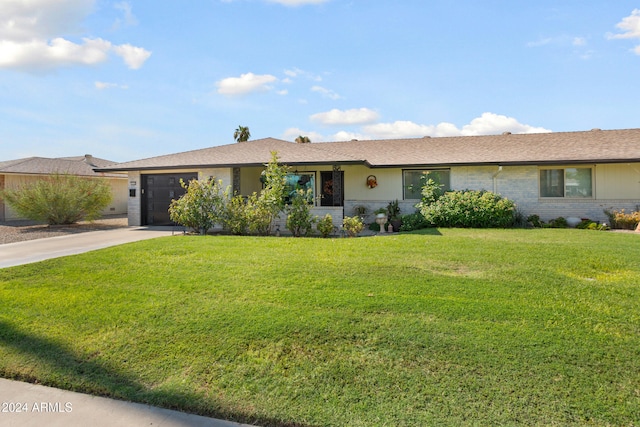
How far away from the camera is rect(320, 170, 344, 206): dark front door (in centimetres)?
1548

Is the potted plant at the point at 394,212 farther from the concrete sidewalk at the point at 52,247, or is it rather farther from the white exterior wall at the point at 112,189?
the white exterior wall at the point at 112,189

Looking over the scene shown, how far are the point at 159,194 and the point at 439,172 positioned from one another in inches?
486

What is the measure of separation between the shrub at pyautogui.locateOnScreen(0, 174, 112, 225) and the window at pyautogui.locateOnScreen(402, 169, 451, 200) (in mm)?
13694

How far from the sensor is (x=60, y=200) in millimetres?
15406

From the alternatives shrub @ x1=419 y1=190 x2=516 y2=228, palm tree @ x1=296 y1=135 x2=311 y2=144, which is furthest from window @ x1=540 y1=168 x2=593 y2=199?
palm tree @ x1=296 y1=135 x2=311 y2=144

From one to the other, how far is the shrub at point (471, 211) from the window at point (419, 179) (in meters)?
1.78

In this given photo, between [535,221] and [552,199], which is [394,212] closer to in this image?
[535,221]

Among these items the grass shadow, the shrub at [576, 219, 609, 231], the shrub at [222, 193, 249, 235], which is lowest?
the grass shadow

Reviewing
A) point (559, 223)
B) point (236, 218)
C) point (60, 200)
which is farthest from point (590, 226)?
point (60, 200)

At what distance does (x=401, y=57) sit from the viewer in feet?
41.2

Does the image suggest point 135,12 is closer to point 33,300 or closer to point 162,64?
point 162,64

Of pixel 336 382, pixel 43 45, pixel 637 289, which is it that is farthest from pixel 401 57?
pixel 336 382

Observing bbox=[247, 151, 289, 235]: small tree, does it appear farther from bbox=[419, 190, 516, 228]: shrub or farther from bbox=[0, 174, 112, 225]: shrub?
bbox=[0, 174, 112, 225]: shrub

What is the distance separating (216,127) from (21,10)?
8119mm
